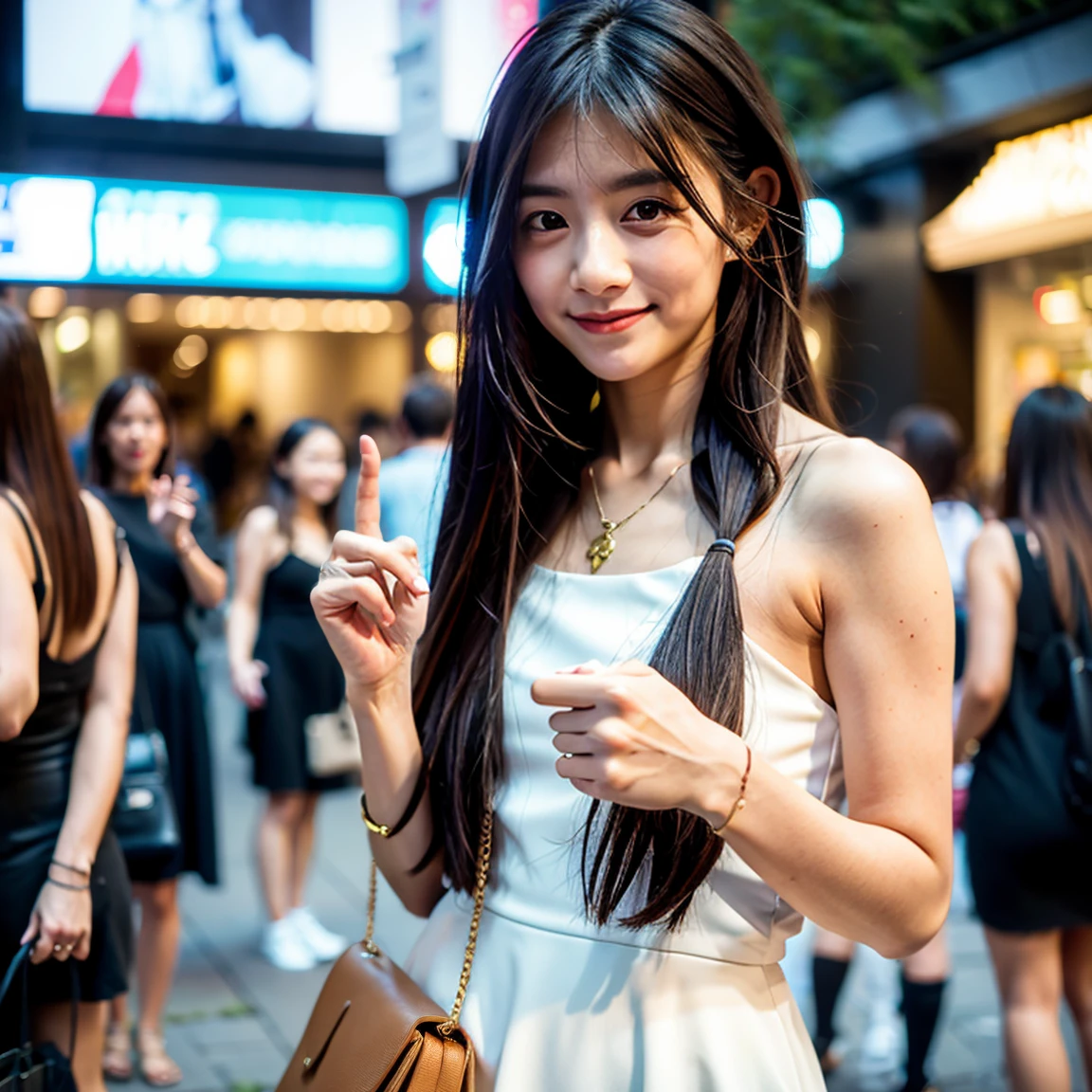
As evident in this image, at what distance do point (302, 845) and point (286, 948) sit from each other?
42cm

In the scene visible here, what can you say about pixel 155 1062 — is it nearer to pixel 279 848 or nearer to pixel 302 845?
pixel 279 848

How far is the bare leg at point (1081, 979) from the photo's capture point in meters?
3.29

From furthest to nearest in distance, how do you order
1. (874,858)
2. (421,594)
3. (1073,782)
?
(1073,782) < (421,594) < (874,858)

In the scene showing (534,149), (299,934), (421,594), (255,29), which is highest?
(255,29)

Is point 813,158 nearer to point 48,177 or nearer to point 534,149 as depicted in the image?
point 48,177

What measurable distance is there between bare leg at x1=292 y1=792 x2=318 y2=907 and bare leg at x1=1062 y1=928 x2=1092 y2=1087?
2.90 meters

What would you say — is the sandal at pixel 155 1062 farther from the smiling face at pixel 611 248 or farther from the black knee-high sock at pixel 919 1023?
the smiling face at pixel 611 248

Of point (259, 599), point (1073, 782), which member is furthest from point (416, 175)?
point (1073, 782)

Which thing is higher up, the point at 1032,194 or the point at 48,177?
the point at 1032,194

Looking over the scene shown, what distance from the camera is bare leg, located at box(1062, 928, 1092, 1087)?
A: 329cm

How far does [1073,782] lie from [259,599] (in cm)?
328

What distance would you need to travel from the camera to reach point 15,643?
2.34 metres

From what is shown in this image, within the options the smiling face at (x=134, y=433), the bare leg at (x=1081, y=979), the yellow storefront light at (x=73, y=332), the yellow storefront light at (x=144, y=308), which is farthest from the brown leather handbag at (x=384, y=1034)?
the yellow storefront light at (x=144, y=308)

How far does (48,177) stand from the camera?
12.4ft
